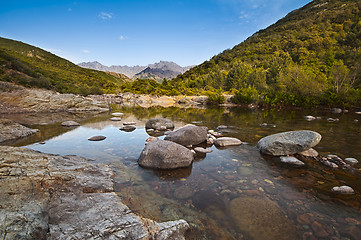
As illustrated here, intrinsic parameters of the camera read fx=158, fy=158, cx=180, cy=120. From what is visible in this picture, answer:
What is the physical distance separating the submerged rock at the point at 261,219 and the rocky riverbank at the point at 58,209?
124 centimetres

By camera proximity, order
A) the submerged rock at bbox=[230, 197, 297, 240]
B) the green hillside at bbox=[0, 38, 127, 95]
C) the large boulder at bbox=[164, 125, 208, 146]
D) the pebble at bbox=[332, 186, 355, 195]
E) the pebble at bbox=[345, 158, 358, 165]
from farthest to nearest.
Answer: the green hillside at bbox=[0, 38, 127, 95] → the large boulder at bbox=[164, 125, 208, 146] → the pebble at bbox=[345, 158, 358, 165] → the pebble at bbox=[332, 186, 355, 195] → the submerged rock at bbox=[230, 197, 297, 240]

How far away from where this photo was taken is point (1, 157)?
335 centimetres

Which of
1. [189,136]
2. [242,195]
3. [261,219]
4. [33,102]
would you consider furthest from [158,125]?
[33,102]

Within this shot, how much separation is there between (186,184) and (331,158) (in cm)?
598

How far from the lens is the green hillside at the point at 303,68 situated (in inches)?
1009

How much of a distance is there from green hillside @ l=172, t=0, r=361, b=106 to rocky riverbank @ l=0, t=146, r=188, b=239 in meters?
33.1

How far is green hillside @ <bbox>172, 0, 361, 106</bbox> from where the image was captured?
84.1 feet

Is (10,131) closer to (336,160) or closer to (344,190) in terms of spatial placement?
(344,190)

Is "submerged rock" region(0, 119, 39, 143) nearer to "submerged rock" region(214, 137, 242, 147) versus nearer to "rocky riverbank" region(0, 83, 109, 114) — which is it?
"submerged rock" region(214, 137, 242, 147)

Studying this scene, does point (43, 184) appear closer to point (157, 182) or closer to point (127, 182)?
point (127, 182)

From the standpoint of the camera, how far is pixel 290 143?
6.25 m

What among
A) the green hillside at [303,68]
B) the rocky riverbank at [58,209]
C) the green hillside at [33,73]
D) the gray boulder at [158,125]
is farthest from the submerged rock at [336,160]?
the green hillside at [33,73]

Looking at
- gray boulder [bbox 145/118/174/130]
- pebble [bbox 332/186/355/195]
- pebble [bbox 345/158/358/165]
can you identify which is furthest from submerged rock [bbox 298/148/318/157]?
gray boulder [bbox 145/118/174/130]

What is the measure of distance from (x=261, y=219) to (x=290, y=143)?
423 cm
